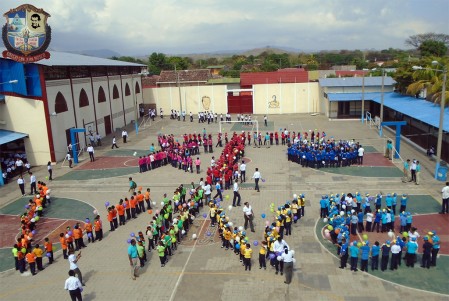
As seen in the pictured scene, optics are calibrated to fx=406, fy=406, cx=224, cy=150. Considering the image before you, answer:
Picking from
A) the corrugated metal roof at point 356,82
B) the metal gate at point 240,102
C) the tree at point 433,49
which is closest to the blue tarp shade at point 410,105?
the corrugated metal roof at point 356,82

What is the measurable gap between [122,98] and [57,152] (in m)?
17.0

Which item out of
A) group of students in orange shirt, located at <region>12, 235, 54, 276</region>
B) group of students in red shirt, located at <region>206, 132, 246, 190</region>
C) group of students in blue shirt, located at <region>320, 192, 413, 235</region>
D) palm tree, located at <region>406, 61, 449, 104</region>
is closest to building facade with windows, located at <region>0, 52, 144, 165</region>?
group of students in red shirt, located at <region>206, 132, 246, 190</region>

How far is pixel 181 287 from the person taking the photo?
Result: 1293cm

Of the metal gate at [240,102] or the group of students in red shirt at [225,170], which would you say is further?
the metal gate at [240,102]

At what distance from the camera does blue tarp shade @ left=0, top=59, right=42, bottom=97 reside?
28239mm

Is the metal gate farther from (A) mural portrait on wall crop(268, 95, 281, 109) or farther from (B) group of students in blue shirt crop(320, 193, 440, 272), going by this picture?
(B) group of students in blue shirt crop(320, 193, 440, 272)

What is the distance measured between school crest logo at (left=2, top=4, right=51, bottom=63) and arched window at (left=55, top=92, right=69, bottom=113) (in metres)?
4.20

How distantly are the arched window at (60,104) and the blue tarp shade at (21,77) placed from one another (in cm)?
209

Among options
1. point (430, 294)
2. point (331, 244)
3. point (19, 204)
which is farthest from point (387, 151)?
point (19, 204)

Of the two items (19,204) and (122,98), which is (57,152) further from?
(122,98)

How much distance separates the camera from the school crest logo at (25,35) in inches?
1061

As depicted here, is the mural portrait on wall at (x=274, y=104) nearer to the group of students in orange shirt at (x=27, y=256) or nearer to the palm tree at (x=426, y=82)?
the palm tree at (x=426, y=82)

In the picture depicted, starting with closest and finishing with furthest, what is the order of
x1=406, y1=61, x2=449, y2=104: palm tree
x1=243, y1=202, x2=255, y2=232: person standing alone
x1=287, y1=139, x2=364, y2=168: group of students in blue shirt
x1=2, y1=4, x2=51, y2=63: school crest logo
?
x1=243, y1=202, x2=255, y2=232: person standing alone, x1=287, y1=139, x2=364, y2=168: group of students in blue shirt, x1=2, y1=4, x2=51, y2=63: school crest logo, x1=406, y1=61, x2=449, y2=104: palm tree

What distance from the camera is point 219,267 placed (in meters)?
14.1
